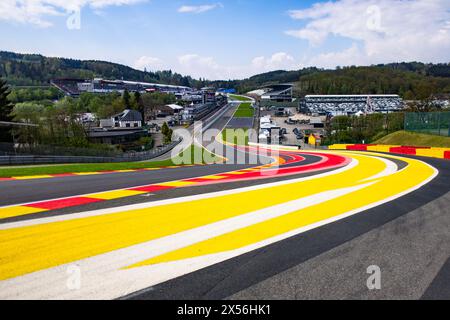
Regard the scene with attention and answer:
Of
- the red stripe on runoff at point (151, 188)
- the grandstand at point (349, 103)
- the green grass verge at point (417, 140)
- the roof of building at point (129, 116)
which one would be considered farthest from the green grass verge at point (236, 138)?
the grandstand at point (349, 103)

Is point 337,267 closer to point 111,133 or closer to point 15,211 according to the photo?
point 15,211

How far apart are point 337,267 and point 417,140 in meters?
34.4

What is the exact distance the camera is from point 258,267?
13.6 ft

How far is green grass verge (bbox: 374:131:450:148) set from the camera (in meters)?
28.2

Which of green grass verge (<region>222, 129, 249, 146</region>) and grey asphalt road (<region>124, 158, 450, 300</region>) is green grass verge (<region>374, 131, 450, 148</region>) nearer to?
green grass verge (<region>222, 129, 249, 146</region>)

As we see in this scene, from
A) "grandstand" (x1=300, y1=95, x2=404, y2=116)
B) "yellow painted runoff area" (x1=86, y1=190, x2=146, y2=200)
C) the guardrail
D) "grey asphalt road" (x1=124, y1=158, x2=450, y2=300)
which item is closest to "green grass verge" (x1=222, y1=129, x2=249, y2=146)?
the guardrail

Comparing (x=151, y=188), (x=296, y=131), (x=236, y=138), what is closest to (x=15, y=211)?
(x=151, y=188)

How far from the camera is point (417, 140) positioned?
33156 mm

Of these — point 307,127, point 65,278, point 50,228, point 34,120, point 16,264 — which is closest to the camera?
point 65,278

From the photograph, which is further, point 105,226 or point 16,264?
point 105,226

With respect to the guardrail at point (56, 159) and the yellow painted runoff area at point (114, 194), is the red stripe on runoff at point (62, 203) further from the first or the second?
the guardrail at point (56, 159)

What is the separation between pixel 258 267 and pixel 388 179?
8.82 metres
